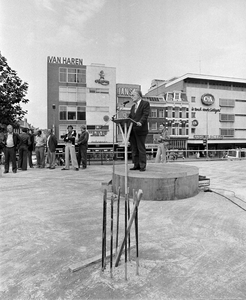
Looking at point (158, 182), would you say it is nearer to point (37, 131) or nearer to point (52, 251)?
point (52, 251)

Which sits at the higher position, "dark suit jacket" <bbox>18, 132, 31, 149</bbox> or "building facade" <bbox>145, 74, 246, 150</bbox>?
"building facade" <bbox>145, 74, 246, 150</bbox>

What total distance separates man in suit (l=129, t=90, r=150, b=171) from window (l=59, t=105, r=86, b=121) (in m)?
35.5

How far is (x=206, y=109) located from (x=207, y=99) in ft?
7.08

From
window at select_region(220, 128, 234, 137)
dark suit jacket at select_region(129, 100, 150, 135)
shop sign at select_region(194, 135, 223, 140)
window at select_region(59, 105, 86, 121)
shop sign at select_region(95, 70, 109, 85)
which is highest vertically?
shop sign at select_region(95, 70, 109, 85)

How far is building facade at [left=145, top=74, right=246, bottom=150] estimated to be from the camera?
4947cm

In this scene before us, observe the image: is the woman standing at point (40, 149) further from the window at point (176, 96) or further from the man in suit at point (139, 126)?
the window at point (176, 96)

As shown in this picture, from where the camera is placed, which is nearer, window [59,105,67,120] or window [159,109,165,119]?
window [59,105,67,120]

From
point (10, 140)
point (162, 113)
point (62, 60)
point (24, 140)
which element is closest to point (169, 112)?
point (162, 113)

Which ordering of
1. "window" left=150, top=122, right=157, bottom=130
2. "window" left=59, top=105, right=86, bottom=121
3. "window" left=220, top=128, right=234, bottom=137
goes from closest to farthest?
"window" left=59, top=105, right=86, bottom=121 → "window" left=150, top=122, right=157, bottom=130 → "window" left=220, top=128, right=234, bottom=137

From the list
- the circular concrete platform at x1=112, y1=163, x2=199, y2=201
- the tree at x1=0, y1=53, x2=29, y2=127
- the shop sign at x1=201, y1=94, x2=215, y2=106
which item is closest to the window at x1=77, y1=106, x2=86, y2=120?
the tree at x1=0, y1=53, x2=29, y2=127

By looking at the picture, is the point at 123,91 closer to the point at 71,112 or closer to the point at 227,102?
the point at 71,112

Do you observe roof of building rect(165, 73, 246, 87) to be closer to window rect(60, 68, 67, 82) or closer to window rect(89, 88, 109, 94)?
window rect(89, 88, 109, 94)

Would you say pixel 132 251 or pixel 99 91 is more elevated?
pixel 99 91

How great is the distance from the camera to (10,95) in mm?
18219
